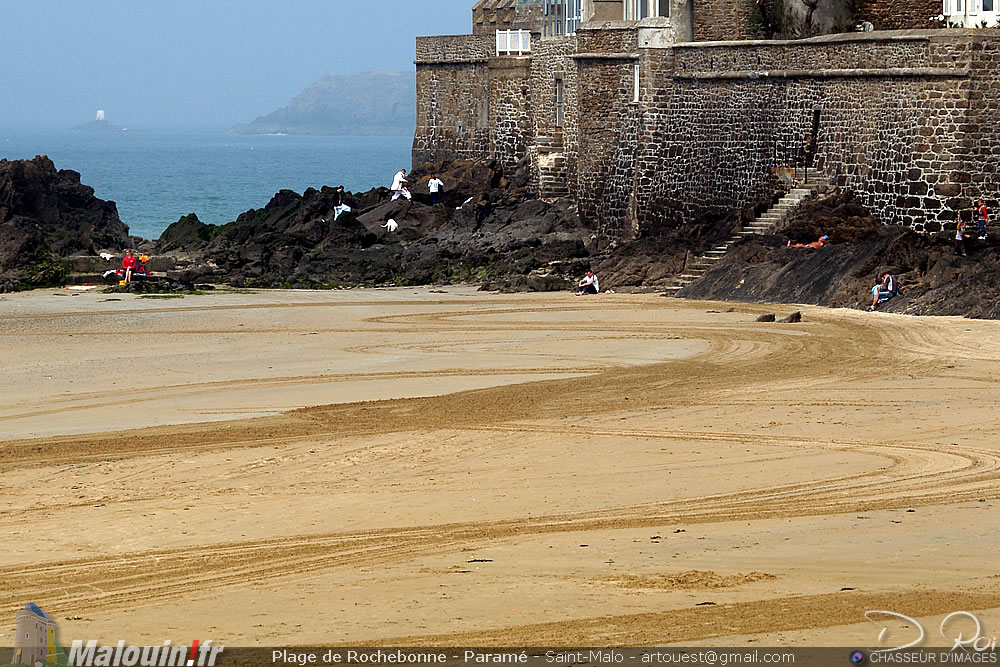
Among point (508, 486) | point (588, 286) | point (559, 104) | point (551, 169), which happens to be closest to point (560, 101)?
point (559, 104)

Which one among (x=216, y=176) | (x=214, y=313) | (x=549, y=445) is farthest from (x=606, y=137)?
(x=216, y=176)

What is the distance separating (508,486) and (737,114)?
1900 cm

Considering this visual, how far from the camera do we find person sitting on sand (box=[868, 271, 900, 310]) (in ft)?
68.6

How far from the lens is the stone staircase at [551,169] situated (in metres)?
37.1

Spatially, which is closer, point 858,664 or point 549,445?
point 858,664

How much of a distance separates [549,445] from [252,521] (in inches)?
120

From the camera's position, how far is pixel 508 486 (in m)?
9.92

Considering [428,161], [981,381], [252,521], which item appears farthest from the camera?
[428,161]

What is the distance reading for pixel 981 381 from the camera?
1419 centimetres

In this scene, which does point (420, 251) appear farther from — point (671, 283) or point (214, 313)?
point (214, 313)

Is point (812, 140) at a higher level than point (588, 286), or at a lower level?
higher

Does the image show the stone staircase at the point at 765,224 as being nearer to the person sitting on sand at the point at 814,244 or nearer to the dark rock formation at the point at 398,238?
the person sitting on sand at the point at 814,244

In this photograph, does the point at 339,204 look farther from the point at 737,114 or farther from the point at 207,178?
the point at 207,178

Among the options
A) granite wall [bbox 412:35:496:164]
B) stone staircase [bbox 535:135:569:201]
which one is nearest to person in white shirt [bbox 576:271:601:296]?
stone staircase [bbox 535:135:569:201]
